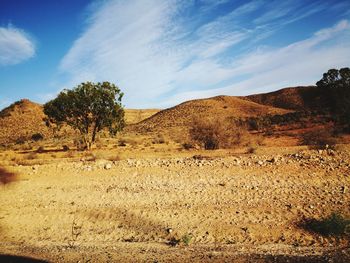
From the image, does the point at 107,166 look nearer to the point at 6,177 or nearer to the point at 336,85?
the point at 6,177

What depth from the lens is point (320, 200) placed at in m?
9.62

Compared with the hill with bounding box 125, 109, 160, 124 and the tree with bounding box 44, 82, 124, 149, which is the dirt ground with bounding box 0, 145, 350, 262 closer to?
the tree with bounding box 44, 82, 124, 149

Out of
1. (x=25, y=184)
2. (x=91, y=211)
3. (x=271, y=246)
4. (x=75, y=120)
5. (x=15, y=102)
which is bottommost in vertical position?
(x=271, y=246)

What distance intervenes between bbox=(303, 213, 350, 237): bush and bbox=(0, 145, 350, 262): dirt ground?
7.4 inches

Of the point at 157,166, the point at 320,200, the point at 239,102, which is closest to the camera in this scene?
the point at 320,200

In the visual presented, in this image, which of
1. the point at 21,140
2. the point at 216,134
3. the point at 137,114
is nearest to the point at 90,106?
the point at 216,134

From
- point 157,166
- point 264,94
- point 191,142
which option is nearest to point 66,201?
point 157,166

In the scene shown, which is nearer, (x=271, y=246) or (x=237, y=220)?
(x=271, y=246)

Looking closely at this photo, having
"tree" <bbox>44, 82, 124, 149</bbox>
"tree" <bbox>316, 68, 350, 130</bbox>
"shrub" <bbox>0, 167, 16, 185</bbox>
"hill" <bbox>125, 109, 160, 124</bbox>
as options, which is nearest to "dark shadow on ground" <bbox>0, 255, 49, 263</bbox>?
"shrub" <bbox>0, 167, 16, 185</bbox>

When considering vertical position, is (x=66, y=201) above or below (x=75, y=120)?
below

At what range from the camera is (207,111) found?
6944 centimetres

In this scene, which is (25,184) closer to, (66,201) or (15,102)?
(66,201)

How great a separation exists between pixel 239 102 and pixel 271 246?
250ft

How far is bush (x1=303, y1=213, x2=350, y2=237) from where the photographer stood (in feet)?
25.6
